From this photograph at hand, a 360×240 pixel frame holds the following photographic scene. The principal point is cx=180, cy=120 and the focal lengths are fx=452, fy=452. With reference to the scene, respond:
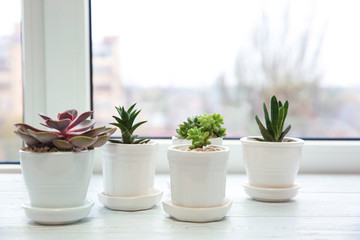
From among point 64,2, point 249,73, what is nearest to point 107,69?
point 64,2

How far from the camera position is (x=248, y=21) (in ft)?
5.43

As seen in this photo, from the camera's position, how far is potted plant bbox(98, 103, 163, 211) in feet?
3.21

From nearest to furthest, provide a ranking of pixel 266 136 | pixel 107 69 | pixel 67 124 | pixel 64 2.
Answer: pixel 67 124 → pixel 266 136 → pixel 64 2 → pixel 107 69

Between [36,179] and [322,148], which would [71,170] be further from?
[322,148]

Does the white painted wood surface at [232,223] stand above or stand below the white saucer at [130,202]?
below

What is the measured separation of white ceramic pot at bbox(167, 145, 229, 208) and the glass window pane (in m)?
0.75

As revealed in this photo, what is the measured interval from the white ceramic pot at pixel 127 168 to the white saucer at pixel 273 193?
0.27 m

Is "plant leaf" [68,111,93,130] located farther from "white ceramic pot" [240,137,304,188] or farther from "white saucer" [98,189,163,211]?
"white ceramic pot" [240,137,304,188]

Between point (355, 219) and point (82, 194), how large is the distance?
1.85ft

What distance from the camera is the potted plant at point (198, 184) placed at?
0.89 meters

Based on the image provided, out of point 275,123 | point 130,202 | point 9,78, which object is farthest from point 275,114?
point 9,78

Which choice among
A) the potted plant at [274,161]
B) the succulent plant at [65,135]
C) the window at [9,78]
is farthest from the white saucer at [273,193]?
the window at [9,78]

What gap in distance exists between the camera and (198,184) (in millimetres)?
896

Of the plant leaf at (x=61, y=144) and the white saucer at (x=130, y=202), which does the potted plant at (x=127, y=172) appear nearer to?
the white saucer at (x=130, y=202)
